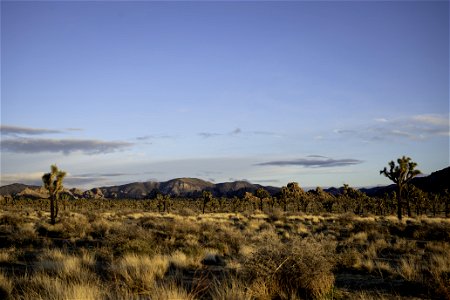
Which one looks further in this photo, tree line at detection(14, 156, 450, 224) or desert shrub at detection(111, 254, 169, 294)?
tree line at detection(14, 156, 450, 224)

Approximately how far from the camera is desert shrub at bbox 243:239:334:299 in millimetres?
7488

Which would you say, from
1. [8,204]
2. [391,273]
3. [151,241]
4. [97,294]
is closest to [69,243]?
[151,241]

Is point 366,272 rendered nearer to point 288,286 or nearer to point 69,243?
point 288,286

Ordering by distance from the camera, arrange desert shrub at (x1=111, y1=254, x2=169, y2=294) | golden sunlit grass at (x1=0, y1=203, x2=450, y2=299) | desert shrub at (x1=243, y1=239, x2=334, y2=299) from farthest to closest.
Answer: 1. desert shrub at (x1=111, y1=254, x2=169, y2=294)
2. desert shrub at (x1=243, y1=239, x2=334, y2=299)
3. golden sunlit grass at (x1=0, y1=203, x2=450, y2=299)

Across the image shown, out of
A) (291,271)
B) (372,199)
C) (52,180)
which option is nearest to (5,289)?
(291,271)

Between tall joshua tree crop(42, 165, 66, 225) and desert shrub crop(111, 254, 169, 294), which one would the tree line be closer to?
tall joshua tree crop(42, 165, 66, 225)

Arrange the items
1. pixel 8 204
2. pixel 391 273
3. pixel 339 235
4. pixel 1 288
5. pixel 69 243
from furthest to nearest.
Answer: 1. pixel 8 204
2. pixel 339 235
3. pixel 69 243
4. pixel 391 273
5. pixel 1 288

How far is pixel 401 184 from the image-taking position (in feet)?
131

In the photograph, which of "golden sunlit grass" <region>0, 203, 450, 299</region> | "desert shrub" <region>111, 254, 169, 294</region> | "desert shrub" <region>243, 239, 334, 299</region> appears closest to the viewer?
"golden sunlit grass" <region>0, 203, 450, 299</region>

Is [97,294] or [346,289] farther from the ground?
[97,294]

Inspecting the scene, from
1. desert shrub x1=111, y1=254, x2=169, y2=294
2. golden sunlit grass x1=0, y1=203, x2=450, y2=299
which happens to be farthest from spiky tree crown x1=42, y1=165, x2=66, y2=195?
desert shrub x1=111, y1=254, x2=169, y2=294

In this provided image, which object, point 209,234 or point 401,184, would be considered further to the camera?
point 401,184

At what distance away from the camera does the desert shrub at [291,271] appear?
24.6 feet

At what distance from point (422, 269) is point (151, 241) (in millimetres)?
10238
